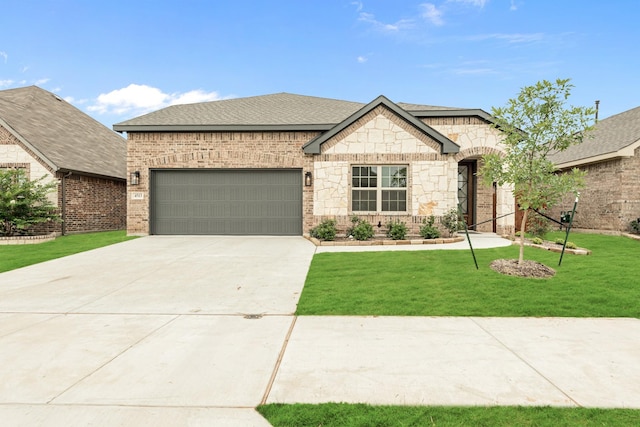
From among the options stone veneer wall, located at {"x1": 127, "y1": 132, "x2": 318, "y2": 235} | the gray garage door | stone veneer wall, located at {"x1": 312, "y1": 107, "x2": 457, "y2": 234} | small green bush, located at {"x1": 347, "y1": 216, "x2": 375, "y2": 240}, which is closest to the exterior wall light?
stone veneer wall, located at {"x1": 127, "y1": 132, "x2": 318, "y2": 235}

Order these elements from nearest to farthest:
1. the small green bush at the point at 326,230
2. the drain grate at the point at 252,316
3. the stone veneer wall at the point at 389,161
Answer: the drain grate at the point at 252,316
the small green bush at the point at 326,230
the stone veneer wall at the point at 389,161

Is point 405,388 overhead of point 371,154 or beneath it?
beneath

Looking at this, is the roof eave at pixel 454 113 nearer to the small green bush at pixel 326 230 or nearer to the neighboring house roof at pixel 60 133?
the small green bush at pixel 326 230

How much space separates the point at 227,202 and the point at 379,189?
6.61m

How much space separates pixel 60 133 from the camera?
18.9m

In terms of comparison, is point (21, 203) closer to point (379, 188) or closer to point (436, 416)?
point (379, 188)

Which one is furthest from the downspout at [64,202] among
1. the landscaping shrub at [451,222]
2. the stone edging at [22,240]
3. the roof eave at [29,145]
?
the landscaping shrub at [451,222]

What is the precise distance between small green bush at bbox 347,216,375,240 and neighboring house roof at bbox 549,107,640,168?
10.5m

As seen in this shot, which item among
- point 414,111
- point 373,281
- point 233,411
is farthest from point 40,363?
point 414,111

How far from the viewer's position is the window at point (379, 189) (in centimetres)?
1423

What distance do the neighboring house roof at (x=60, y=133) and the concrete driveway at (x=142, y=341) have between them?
10073 mm

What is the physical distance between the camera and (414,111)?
15.5m

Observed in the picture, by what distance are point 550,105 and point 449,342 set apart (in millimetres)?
5909

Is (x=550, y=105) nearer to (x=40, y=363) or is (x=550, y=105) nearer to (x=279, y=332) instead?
(x=279, y=332)
